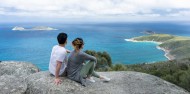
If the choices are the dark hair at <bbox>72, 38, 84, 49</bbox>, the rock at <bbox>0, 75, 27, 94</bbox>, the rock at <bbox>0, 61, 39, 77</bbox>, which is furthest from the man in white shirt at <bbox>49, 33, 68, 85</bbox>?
the rock at <bbox>0, 61, 39, 77</bbox>

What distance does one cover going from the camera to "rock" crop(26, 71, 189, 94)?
421 inches

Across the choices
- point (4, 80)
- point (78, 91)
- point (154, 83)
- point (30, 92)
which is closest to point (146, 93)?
point (154, 83)

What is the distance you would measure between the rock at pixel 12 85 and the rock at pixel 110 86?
0.34 metres

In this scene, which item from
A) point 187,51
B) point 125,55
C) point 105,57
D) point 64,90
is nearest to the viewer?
point 64,90

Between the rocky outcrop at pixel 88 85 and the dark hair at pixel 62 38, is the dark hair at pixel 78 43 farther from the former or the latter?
the rocky outcrop at pixel 88 85

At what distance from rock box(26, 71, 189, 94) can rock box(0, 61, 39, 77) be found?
6.43ft

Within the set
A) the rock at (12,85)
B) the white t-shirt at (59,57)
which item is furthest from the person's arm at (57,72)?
the rock at (12,85)

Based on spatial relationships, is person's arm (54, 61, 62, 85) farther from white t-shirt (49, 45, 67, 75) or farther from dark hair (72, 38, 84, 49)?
dark hair (72, 38, 84, 49)

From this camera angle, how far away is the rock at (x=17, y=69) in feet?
45.0

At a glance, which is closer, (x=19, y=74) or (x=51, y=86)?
(x=51, y=86)

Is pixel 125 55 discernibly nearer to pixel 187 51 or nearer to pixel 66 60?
pixel 187 51

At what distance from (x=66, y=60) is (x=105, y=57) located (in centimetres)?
4357

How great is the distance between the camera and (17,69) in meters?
13.9

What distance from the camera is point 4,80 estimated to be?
10805 mm
